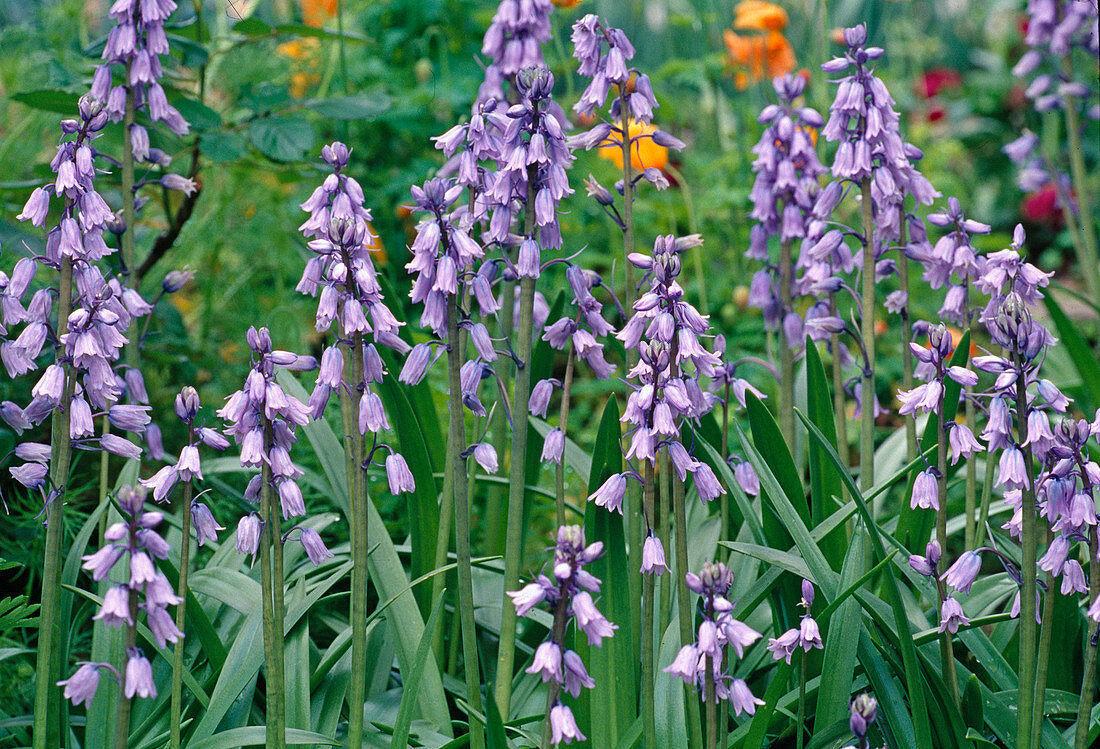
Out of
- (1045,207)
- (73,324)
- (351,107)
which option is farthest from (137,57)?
(1045,207)

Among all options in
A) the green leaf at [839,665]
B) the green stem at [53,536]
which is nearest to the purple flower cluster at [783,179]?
the green leaf at [839,665]

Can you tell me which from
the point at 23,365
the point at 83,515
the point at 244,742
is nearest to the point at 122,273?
the point at 23,365

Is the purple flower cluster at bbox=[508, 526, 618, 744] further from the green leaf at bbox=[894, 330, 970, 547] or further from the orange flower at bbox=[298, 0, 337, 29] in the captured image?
the orange flower at bbox=[298, 0, 337, 29]

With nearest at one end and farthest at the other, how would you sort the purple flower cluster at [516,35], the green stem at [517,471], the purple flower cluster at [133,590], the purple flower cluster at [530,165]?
the purple flower cluster at [133,590]
the purple flower cluster at [530,165]
the green stem at [517,471]
the purple flower cluster at [516,35]

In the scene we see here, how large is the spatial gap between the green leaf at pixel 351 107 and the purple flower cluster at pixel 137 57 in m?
0.76

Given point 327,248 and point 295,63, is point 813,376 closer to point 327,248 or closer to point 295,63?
point 327,248

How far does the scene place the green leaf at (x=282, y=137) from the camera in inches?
149

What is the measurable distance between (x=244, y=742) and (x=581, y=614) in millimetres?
1043

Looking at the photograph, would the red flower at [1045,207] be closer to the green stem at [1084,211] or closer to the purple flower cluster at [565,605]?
the green stem at [1084,211]

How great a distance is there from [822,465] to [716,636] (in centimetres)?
126

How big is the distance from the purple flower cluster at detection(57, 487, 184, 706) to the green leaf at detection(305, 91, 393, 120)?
227 centimetres

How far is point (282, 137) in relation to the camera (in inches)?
151

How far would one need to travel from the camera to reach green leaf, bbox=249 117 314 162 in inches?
149

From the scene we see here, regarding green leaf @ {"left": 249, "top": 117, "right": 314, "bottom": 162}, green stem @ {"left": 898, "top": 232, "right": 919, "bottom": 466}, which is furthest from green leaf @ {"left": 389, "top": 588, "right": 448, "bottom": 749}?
green leaf @ {"left": 249, "top": 117, "right": 314, "bottom": 162}
